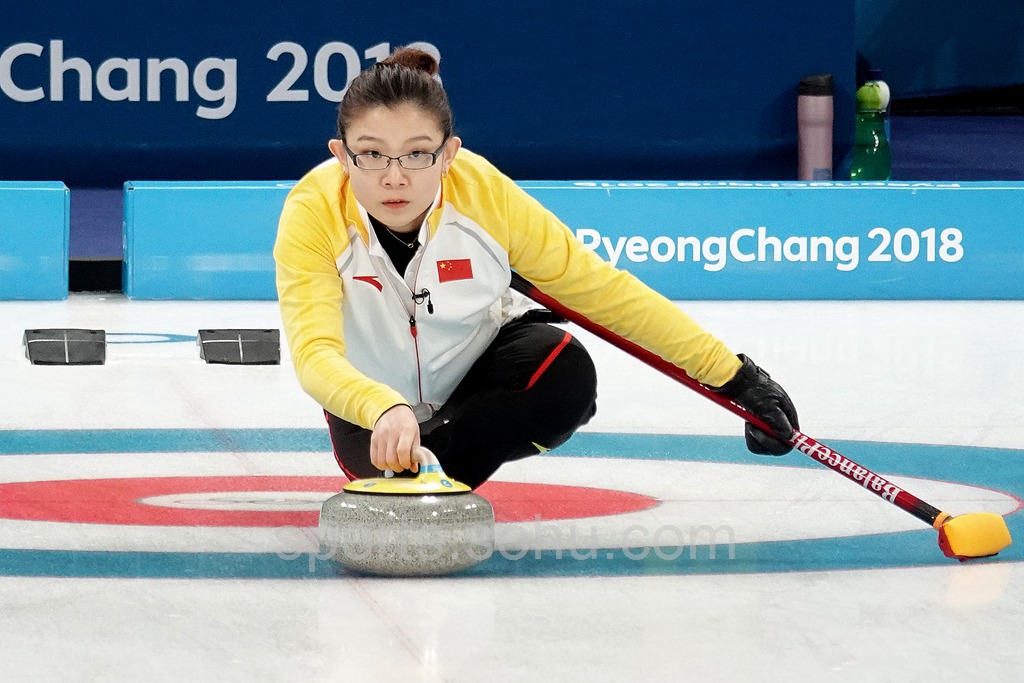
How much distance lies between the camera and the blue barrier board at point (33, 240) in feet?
Result: 23.1

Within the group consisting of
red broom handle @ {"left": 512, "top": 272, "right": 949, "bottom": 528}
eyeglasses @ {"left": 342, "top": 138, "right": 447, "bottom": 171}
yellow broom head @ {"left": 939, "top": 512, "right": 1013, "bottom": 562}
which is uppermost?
eyeglasses @ {"left": 342, "top": 138, "right": 447, "bottom": 171}

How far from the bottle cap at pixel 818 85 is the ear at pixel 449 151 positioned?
20.2 feet

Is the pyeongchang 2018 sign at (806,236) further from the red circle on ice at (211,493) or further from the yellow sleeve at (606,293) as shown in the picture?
the yellow sleeve at (606,293)

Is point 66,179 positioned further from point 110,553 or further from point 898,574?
point 898,574

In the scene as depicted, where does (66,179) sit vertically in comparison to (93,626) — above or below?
above

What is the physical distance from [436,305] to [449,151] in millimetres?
278

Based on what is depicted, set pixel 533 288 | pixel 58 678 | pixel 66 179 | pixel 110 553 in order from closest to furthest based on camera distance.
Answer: pixel 58 678, pixel 110 553, pixel 533 288, pixel 66 179

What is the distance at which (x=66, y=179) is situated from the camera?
8453 millimetres

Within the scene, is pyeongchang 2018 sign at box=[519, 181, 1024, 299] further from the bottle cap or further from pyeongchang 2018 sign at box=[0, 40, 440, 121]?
pyeongchang 2018 sign at box=[0, 40, 440, 121]

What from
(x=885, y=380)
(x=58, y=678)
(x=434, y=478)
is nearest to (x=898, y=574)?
(x=434, y=478)

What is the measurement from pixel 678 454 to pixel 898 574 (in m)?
1.16

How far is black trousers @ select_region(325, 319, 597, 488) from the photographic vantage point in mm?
3023

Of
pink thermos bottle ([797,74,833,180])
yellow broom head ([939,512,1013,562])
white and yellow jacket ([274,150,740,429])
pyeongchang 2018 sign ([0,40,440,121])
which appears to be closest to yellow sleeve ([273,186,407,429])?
white and yellow jacket ([274,150,740,429])

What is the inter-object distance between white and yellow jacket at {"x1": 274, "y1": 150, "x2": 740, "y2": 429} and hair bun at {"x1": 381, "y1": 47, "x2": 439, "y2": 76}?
0.59 feet
